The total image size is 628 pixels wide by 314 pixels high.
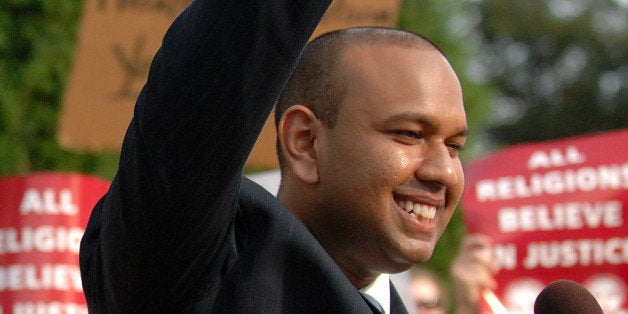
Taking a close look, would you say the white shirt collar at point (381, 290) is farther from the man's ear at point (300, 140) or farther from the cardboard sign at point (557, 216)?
the cardboard sign at point (557, 216)

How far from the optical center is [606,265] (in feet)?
19.9

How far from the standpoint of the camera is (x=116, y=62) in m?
5.75

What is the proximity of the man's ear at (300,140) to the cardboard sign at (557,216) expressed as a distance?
434 centimetres

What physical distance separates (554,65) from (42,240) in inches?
1180

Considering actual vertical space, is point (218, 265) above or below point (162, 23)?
below

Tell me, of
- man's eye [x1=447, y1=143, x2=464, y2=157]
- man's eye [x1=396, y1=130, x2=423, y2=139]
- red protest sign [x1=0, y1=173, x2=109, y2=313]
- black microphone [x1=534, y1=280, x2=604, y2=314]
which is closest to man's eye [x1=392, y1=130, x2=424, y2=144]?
man's eye [x1=396, y1=130, x2=423, y2=139]

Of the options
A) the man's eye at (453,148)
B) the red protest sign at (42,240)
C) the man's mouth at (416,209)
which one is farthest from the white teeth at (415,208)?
the red protest sign at (42,240)

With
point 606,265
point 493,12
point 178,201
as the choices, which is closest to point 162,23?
point 606,265

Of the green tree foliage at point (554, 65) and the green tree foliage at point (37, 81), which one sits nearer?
the green tree foliage at point (37, 81)

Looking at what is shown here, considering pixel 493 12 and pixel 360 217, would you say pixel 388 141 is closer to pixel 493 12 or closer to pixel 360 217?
pixel 360 217

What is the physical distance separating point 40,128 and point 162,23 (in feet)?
12.6

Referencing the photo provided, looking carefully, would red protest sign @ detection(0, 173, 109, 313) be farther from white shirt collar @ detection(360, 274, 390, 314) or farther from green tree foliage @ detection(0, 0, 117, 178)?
white shirt collar @ detection(360, 274, 390, 314)

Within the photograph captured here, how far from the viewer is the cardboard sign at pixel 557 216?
242 inches

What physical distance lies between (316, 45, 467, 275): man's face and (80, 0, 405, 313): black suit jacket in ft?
0.43
